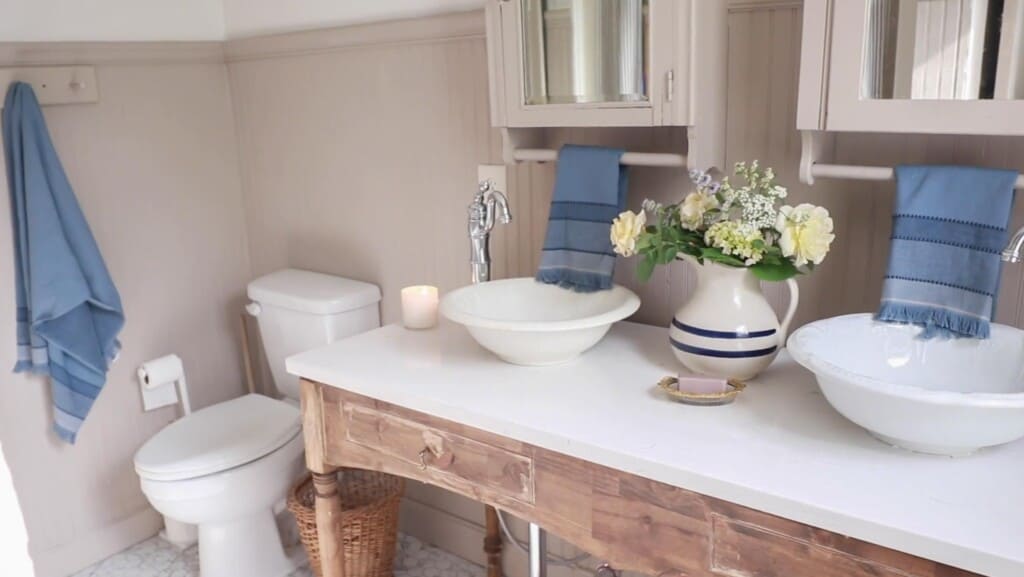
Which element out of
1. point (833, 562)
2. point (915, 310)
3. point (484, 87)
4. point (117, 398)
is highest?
point (484, 87)

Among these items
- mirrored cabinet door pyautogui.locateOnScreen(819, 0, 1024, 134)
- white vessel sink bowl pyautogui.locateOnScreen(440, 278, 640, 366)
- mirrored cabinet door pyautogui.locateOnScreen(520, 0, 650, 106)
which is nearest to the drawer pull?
white vessel sink bowl pyautogui.locateOnScreen(440, 278, 640, 366)

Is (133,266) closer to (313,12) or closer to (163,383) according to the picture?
(163,383)

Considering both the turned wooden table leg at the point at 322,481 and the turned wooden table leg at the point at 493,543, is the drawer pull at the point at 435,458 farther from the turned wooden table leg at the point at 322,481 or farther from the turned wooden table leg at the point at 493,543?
the turned wooden table leg at the point at 493,543

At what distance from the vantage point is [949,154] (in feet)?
4.51

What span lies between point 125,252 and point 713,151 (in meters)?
1.72

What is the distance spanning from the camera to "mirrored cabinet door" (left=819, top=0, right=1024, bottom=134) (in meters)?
1.20

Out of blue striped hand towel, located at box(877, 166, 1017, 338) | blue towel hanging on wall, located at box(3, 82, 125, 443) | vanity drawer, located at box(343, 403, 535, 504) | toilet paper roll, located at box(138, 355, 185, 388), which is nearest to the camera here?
blue striped hand towel, located at box(877, 166, 1017, 338)

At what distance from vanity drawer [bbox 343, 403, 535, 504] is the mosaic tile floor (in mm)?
822

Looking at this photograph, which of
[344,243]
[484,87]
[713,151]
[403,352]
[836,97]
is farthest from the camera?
[344,243]

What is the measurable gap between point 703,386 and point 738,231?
10.0 inches

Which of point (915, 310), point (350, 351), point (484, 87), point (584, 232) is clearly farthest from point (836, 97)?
point (350, 351)

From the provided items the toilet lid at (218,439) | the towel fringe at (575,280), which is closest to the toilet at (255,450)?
the toilet lid at (218,439)

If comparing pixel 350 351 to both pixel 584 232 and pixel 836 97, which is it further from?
pixel 836 97

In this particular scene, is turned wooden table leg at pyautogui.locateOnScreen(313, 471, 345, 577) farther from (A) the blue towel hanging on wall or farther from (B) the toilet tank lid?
(A) the blue towel hanging on wall
